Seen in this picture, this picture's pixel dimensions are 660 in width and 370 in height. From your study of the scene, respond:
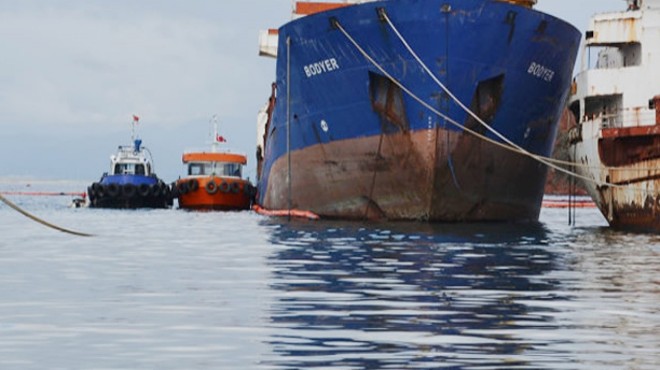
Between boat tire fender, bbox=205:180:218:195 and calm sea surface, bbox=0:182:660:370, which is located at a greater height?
boat tire fender, bbox=205:180:218:195

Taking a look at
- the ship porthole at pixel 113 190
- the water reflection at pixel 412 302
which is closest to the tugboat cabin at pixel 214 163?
the ship porthole at pixel 113 190

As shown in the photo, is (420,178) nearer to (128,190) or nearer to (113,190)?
(128,190)

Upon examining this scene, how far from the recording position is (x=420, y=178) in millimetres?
33844

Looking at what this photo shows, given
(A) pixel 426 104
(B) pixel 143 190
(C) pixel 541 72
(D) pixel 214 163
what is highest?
(C) pixel 541 72

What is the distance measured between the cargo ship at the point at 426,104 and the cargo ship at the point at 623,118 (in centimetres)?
133

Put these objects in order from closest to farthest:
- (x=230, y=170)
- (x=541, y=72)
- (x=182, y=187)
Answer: (x=541, y=72) < (x=182, y=187) < (x=230, y=170)

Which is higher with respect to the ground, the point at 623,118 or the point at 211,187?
the point at 623,118

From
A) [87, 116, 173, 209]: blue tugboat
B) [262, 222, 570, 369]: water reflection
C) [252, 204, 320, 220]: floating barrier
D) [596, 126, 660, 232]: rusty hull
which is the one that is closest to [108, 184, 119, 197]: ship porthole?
[87, 116, 173, 209]: blue tugboat

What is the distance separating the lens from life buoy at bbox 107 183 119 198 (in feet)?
203

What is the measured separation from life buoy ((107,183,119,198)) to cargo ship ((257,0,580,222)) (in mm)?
25214

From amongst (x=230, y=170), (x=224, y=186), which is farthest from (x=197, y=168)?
(x=224, y=186)

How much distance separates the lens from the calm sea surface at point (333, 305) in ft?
37.5

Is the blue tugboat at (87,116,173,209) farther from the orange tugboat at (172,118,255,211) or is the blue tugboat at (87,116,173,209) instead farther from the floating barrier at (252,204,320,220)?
the floating barrier at (252,204,320,220)

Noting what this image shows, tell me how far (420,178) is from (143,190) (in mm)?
30949
